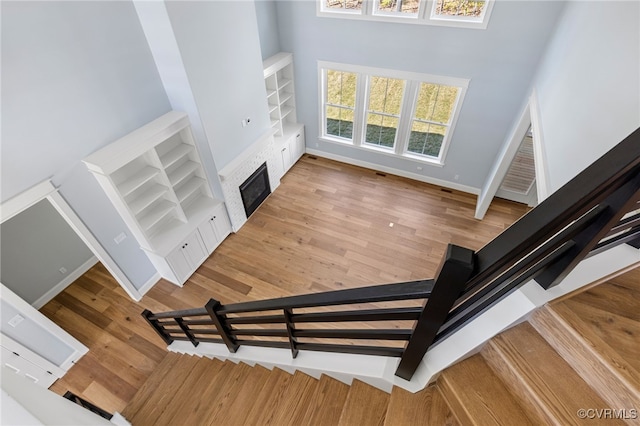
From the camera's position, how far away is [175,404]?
7.72 feet

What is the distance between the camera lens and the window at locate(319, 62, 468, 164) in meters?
4.96

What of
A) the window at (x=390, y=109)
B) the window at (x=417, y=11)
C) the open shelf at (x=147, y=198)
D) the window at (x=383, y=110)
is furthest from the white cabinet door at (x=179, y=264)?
the window at (x=417, y=11)

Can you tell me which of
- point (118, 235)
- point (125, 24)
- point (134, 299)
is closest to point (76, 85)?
point (125, 24)

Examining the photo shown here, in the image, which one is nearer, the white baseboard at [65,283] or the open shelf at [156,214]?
the open shelf at [156,214]

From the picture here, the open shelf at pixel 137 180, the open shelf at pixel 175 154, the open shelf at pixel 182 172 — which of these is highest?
the open shelf at pixel 175 154

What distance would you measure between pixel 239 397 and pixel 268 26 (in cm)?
549

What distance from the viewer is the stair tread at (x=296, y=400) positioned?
180cm

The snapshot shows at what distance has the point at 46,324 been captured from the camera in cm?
327

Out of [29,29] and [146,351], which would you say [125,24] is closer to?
[29,29]

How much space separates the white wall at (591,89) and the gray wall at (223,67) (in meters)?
3.76

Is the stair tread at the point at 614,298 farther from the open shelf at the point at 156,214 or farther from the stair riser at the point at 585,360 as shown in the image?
the open shelf at the point at 156,214

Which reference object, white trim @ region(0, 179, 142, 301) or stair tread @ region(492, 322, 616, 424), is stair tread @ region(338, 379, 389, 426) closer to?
stair tread @ region(492, 322, 616, 424)

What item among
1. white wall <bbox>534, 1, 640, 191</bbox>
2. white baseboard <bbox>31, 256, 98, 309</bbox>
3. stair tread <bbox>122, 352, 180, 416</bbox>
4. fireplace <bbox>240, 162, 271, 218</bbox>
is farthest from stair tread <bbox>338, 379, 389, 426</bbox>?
white baseboard <bbox>31, 256, 98, 309</bbox>

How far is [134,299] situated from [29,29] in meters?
3.21
